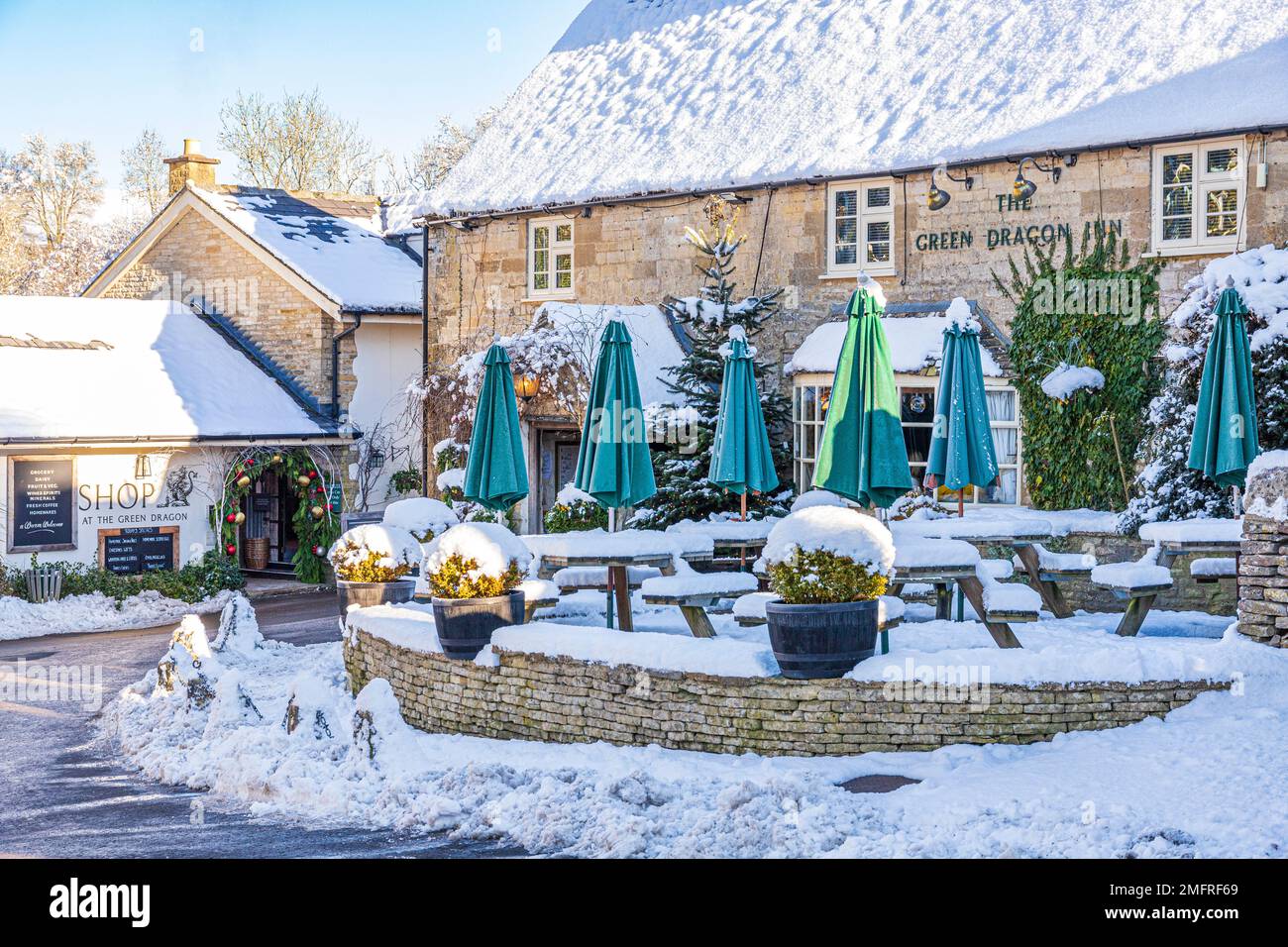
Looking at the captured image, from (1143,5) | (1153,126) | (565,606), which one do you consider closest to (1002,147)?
(1153,126)

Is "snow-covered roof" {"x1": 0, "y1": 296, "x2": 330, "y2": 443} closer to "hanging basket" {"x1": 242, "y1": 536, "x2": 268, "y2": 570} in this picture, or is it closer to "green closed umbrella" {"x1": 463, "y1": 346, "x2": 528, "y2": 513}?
"hanging basket" {"x1": 242, "y1": 536, "x2": 268, "y2": 570}

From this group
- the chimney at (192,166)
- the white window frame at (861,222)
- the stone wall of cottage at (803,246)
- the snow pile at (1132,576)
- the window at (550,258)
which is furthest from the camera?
the chimney at (192,166)

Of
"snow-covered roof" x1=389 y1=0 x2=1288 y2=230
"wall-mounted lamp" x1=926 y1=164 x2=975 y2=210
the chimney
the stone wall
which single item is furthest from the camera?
the chimney

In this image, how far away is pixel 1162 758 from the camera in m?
8.57

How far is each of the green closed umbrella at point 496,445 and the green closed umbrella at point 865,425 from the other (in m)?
3.16

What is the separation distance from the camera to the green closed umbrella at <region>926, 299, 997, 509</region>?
1239 cm

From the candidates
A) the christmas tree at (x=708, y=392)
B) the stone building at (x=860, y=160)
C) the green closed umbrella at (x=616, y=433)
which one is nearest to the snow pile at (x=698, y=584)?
the green closed umbrella at (x=616, y=433)

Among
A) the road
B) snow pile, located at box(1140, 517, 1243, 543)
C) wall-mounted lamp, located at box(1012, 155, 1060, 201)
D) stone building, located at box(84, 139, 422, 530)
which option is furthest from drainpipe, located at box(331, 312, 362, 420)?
snow pile, located at box(1140, 517, 1243, 543)

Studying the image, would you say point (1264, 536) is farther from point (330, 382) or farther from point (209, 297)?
point (209, 297)

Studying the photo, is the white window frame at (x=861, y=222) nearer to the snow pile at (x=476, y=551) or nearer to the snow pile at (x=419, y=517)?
the snow pile at (x=419, y=517)

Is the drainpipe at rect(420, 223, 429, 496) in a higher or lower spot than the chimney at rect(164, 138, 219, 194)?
lower

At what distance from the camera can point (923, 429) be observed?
17.4 meters

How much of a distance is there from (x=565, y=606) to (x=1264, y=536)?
6.34 m

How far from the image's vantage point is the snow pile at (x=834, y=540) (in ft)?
31.7
